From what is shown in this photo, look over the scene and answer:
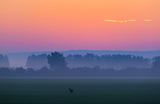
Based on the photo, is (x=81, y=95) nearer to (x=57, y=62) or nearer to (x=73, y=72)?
(x=73, y=72)

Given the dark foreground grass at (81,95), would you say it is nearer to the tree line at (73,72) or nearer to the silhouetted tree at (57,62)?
the tree line at (73,72)

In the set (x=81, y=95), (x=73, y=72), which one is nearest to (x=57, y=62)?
(x=73, y=72)

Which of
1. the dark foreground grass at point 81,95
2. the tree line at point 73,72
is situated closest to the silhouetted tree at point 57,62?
the tree line at point 73,72

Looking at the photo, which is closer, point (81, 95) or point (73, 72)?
point (81, 95)

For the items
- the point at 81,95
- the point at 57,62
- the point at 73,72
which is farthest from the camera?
the point at 57,62

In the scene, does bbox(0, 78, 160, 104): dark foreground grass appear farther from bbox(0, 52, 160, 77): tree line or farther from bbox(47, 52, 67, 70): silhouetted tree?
bbox(47, 52, 67, 70): silhouetted tree

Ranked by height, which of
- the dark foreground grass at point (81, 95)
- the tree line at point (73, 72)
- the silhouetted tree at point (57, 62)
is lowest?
the dark foreground grass at point (81, 95)

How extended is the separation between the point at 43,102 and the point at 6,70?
114m

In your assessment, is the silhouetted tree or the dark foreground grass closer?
the dark foreground grass

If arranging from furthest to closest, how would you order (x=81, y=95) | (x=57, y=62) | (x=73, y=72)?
(x=57, y=62) → (x=73, y=72) → (x=81, y=95)

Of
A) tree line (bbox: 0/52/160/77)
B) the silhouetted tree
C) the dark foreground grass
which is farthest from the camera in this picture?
the silhouetted tree

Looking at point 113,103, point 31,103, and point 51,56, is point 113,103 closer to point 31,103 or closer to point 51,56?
point 31,103

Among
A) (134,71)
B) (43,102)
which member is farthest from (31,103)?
(134,71)

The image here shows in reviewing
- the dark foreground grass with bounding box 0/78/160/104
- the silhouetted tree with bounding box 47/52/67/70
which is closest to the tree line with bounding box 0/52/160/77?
the silhouetted tree with bounding box 47/52/67/70
